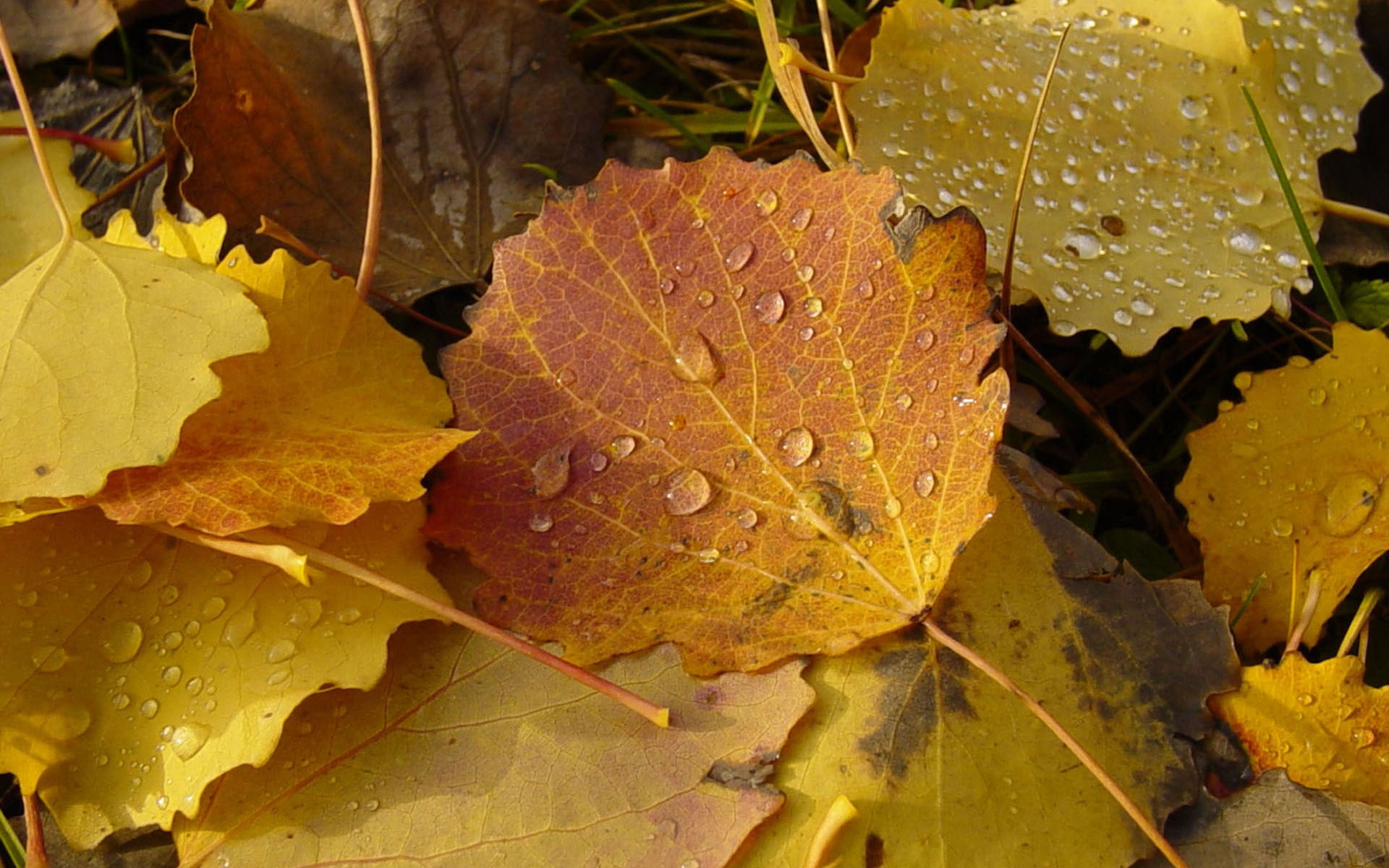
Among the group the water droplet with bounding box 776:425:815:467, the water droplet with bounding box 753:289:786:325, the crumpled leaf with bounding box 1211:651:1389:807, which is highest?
the water droplet with bounding box 753:289:786:325

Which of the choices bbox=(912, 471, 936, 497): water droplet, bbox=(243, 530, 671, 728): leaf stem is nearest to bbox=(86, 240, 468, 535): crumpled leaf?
bbox=(243, 530, 671, 728): leaf stem

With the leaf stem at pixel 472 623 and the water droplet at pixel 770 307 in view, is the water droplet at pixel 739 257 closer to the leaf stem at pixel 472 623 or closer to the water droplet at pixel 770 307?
the water droplet at pixel 770 307

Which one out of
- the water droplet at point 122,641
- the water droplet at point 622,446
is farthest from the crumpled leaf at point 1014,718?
the water droplet at point 122,641

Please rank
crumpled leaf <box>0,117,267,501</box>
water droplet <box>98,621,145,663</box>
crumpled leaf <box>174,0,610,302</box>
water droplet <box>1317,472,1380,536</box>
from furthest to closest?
crumpled leaf <box>174,0,610,302</box> → water droplet <box>1317,472,1380,536</box> → water droplet <box>98,621,145,663</box> → crumpled leaf <box>0,117,267,501</box>

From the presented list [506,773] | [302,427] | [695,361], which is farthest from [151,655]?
[695,361]

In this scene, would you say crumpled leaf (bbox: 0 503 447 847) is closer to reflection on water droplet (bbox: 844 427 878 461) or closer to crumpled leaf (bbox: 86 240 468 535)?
crumpled leaf (bbox: 86 240 468 535)

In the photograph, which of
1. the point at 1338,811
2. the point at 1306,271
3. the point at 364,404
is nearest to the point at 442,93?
the point at 364,404
